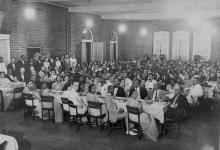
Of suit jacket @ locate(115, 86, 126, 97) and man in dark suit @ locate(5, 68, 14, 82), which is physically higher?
man in dark suit @ locate(5, 68, 14, 82)

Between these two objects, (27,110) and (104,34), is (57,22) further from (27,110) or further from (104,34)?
(27,110)

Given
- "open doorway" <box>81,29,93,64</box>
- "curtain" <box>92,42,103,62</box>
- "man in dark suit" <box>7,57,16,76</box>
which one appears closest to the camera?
"man in dark suit" <box>7,57,16,76</box>

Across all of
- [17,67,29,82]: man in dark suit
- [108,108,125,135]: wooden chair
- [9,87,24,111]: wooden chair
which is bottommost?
[108,108,125,135]: wooden chair

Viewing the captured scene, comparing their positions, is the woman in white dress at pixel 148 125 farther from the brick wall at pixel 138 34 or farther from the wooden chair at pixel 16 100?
the brick wall at pixel 138 34

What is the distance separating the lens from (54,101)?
8148mm

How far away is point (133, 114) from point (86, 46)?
1213 centimetres

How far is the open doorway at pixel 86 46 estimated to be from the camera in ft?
58.3

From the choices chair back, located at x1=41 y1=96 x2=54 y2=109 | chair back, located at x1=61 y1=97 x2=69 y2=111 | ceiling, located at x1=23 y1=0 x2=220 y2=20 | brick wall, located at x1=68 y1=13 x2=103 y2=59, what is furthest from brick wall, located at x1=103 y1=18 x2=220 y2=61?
chair back, located at x1=61 y1=97 x2=69 y2=111

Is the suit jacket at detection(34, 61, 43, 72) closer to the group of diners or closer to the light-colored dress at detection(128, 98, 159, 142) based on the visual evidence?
the group of diners

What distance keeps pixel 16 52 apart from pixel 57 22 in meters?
3.72

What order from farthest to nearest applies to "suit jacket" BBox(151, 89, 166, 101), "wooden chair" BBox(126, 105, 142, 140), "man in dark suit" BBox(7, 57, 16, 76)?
1. "man in dark suit" BBox(7, 57, 16, 76)
2. "suit jacket" BBox(151, 89, 166, 101)
3. "wooden chair" BBox(126, 105, 142, 140)

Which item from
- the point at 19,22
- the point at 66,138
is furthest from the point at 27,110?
the point at 19,22

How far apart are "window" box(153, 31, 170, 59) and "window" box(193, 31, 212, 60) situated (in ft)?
7.36

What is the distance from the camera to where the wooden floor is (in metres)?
6.31
